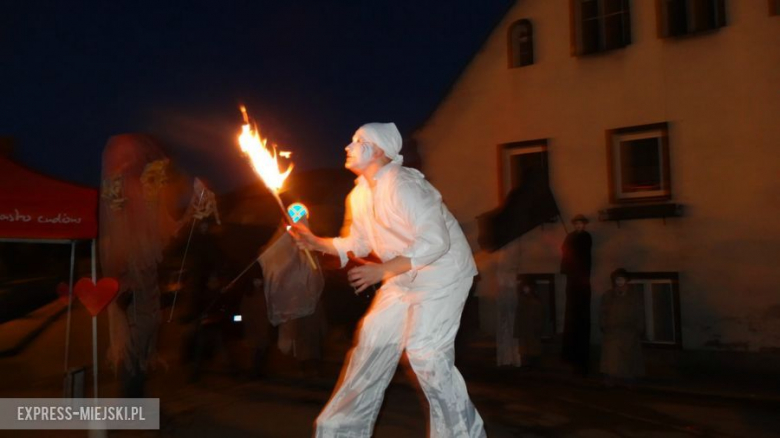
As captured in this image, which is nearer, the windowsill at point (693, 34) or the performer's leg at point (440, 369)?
the performer's leg at point (440, 369)

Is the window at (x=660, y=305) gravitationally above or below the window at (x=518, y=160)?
below

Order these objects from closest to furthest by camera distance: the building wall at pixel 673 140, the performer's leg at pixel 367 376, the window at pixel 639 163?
the performer's leg at pixel 367 376 < the building wall at pixel 673 140 < the window at pixel 639 163

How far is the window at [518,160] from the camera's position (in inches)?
592

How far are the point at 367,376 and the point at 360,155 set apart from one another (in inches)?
53.4

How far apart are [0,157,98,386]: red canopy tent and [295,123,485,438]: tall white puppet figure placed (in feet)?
7.69

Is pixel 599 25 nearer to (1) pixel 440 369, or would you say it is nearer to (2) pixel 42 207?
(2) pixel 42 207

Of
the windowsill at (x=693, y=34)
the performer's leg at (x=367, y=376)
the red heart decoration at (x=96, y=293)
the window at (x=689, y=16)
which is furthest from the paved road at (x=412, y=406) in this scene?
the window at (x=689, y=16)

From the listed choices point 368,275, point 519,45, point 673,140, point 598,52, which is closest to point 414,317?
point 368,275

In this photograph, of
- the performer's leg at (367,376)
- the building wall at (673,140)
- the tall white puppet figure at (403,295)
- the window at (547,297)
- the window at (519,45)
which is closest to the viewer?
the tall white puppet figure at (403,295)

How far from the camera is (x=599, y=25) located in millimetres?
14461

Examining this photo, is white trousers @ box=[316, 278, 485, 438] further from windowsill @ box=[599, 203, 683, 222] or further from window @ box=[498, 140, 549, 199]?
window @ box=[498, 140, 549, 199]

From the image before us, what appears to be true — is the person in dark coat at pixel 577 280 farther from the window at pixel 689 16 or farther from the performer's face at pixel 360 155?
the performer's face at pixel 360 155

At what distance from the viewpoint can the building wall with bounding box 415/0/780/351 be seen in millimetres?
12539

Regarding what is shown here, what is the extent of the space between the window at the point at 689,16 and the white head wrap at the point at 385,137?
385 inches
